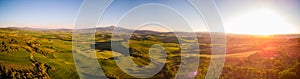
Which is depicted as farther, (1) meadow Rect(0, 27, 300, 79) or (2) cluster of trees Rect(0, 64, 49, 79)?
(2) cluster of trees Rect(0, 64, 49, 79)

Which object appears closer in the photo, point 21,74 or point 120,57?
point 21,74

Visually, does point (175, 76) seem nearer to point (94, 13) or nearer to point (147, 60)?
point (147, 60)

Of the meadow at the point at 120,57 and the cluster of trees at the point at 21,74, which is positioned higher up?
the meadow at the point at 120,57

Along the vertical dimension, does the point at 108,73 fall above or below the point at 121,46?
below

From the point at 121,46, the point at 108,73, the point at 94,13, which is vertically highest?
the point at 94,13

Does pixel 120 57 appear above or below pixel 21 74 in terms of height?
above

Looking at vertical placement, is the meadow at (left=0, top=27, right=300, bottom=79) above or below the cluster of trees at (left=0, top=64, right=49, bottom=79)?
above

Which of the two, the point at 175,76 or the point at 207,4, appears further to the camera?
the point at 175,76

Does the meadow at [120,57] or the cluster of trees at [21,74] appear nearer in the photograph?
the meadow at [120,57]

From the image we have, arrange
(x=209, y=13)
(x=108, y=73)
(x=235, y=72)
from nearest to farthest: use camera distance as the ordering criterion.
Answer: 1. (x=209, y=13)
2. (x=235, y=72)
3. (x=108, y=73)

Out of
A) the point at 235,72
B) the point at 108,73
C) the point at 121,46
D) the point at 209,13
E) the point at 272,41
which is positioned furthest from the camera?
the point at 272,41

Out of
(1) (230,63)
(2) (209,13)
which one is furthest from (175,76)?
(2) (209,13)
